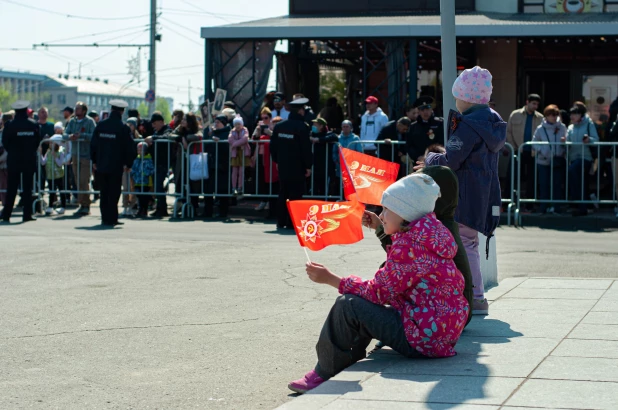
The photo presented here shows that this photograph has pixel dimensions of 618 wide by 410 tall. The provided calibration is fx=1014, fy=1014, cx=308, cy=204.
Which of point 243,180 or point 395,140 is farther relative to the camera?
point 243,180

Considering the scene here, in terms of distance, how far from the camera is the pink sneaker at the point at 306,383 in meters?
5.61

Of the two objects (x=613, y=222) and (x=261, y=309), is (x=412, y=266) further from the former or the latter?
(x=613, y=222)

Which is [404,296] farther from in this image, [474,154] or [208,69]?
[208,69]

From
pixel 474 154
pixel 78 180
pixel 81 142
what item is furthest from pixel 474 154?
pixel 81 142

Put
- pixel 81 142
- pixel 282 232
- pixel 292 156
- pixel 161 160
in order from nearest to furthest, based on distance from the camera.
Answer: pixel 282 232 < pixel 292 156 < pixel 161 160 < pixel 81 142

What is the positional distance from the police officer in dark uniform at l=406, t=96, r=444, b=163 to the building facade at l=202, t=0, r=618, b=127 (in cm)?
431

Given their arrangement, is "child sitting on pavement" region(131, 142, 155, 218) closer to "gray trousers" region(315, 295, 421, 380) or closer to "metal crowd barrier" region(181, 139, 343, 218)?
"metal crowd barrier" region(181, 139, 343, 218)

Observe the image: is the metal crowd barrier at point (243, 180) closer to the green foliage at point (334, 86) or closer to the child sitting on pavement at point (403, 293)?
the child sitting on pavement at point (403, 293)

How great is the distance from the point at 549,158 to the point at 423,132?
2306mm

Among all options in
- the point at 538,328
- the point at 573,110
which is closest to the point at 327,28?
the point at 573,110

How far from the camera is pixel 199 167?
18.5m

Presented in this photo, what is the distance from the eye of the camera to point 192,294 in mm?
9406

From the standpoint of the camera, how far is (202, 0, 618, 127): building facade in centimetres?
2095

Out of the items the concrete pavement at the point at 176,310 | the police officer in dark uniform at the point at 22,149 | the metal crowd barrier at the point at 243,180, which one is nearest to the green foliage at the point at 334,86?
the metal crowd barrier at the point at 243,180
